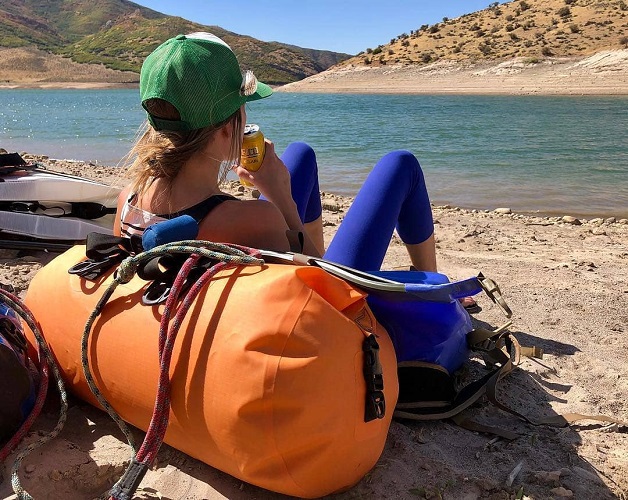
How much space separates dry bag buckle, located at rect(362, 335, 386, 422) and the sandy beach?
34 cm

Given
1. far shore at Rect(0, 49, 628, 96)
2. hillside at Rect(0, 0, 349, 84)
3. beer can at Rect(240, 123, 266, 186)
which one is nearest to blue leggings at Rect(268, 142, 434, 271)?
beer can at Rect(240, 123, 266, 186)

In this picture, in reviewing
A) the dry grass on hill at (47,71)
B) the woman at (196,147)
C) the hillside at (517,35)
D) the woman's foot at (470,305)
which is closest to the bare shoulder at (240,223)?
Result: the woman at (196,147)

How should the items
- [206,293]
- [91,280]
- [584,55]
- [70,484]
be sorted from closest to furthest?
[206,293] → [70,484] → [91,280] → [584,55]

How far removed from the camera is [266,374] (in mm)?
1444

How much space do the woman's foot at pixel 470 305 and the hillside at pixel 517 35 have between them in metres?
38.2

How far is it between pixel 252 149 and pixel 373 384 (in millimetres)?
1103

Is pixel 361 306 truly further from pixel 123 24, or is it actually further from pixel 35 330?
pixel 123 24

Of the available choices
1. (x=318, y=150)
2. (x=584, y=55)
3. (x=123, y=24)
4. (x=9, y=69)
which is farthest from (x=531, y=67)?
(x=123, y=24)

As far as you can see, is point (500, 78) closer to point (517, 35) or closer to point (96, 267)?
point (517, 35)

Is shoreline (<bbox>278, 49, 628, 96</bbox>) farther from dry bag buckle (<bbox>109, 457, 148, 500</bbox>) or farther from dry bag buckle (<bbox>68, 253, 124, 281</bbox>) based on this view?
dry bag buckle (<bbox>109, 457, 148, 500</bbox>)

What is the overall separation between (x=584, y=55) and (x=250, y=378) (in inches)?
1599

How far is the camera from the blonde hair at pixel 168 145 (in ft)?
6.11

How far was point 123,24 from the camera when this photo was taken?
415 ft

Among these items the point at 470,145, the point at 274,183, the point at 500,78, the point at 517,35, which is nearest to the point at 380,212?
the point at 274,183
